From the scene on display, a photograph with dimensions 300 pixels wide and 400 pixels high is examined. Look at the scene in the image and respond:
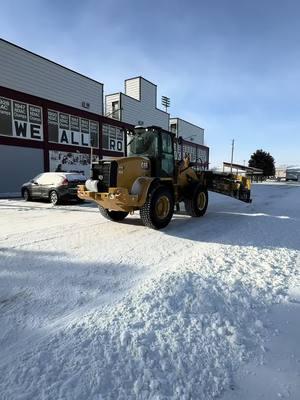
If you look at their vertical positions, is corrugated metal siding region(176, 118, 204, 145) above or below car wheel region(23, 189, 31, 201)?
above

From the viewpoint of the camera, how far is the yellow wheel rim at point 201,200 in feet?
33.8

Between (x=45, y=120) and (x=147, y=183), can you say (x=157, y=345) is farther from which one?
(x=45, y=120)

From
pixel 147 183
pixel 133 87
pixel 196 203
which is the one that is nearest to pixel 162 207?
pixel 147 183

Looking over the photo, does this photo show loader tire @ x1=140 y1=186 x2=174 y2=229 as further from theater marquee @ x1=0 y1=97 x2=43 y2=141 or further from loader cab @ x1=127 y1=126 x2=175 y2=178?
theater marquee @ x1=0 y1=97 x2=43 y2=141

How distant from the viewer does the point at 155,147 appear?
29.0ft

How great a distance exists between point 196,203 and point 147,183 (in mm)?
2616

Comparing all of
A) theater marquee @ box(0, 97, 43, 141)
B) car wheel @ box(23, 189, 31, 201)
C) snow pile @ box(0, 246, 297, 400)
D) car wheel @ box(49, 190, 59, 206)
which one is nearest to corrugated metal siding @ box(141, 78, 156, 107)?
theater marquee @ box(0, 97, 43, 141)

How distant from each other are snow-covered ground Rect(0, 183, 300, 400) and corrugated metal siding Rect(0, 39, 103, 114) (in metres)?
20.5

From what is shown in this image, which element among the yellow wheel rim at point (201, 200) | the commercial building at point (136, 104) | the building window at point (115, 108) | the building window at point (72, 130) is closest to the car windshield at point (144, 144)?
the yellow wheel rim at point (201, 200)

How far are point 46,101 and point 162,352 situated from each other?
24.2 metres

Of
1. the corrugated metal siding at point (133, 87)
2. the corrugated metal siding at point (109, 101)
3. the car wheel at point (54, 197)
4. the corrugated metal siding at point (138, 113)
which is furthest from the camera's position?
the corrugated metal siding at point (133, 87)

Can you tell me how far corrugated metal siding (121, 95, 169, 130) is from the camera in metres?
35.0

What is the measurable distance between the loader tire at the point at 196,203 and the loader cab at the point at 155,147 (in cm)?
109

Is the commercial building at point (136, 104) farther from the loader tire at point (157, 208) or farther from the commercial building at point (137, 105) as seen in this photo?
the loader tire at point (157, 208)
